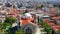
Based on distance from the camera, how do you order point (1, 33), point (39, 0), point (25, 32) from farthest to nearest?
point (39, 0) → point (25, 32) → point (1, 33)

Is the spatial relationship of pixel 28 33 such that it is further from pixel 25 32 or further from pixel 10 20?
pixel 10 20

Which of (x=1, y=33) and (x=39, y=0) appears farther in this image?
(x=39, y=0)

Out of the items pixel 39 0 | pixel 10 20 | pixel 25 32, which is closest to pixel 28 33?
pixel 25 32

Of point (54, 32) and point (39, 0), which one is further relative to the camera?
point (39, 0)

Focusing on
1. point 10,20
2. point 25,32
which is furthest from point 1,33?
point 10,20

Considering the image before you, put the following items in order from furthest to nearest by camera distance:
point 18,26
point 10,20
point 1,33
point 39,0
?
point 39,0, point 10,20, point 18,26, point 1,33

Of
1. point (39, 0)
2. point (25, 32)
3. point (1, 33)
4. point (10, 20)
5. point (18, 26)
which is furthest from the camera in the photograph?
point (39, 0)

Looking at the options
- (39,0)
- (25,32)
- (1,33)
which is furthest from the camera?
(39,0)

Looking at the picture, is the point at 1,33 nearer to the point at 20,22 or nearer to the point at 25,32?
the point at 25,32
